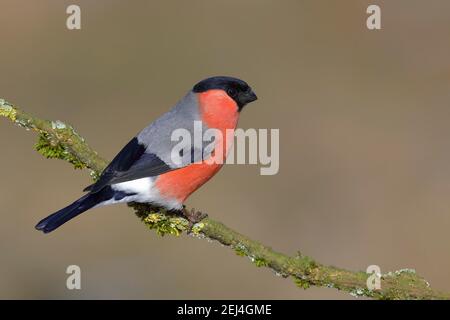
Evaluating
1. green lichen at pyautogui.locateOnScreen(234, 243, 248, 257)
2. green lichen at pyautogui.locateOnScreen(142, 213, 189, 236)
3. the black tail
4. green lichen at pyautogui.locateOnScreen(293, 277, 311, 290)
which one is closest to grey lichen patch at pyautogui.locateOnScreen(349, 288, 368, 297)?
green lichen at pyautogui.locateOnScreen(293, 277, 311, 290)

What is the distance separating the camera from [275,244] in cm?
859

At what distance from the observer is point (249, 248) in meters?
3.27

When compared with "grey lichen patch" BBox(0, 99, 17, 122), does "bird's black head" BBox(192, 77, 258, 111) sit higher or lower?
higher

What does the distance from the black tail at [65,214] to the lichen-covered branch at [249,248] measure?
132 millimetres

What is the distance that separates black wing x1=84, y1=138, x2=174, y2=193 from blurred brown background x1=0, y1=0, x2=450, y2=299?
12.7 ft

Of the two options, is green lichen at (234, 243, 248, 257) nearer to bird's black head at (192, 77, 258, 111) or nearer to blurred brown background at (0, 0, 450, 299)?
bird's black head at (192, 77, 258, 111)

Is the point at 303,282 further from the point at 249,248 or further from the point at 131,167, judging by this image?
the point at 131,167

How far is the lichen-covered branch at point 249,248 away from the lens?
9.68ft

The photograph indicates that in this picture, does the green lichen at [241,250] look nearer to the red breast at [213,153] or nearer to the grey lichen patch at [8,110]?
the red breast at [213,153]

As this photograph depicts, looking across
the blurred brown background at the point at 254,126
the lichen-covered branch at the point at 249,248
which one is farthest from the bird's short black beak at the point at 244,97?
the blurred brown background at the point at 254,126

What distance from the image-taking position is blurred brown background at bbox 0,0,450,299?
27.4ft

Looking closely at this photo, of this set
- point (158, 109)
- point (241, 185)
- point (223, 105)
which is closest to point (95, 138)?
point (158, 109)

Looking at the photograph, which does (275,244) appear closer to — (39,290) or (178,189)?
→ (39,290)

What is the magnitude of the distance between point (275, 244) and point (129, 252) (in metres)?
1.56
